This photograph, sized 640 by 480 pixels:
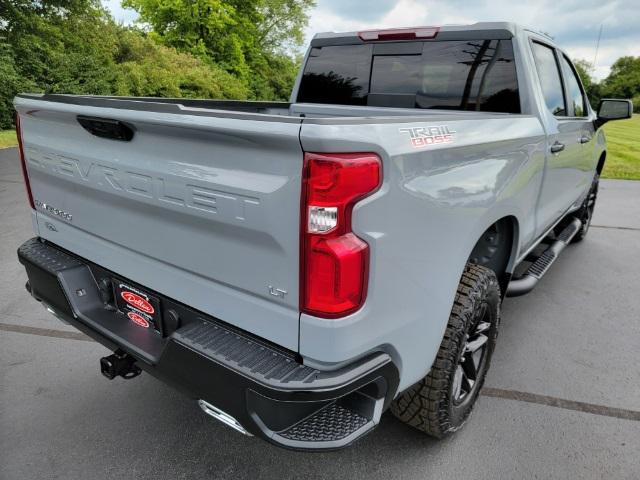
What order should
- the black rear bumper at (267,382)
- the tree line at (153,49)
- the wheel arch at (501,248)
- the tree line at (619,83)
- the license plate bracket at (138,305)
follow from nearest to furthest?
the black rear bumper at (267,382) → the license plate bracket at (138,305) → the wheel arch at (501,248) → the tree line at (153,49) → the tree line at (619,83)

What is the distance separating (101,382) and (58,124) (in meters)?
1.50

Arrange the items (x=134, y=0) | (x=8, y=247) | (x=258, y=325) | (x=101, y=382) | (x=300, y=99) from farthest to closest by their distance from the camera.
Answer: (x=134, y=0) < (x=8, y=247) < (x=300, y=99) < (x=101, y=382) < (x=258, y=325)

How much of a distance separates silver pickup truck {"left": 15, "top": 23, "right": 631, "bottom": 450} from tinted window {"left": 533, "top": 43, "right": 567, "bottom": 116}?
23.3 inches

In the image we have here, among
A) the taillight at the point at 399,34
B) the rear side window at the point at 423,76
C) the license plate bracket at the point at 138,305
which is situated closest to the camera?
the license plate bracket at the point at 138,305

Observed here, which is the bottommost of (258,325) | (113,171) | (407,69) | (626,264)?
(626,264)

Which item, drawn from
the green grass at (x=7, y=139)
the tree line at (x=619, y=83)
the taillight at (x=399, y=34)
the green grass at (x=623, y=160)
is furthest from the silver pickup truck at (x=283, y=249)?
the tree line at (x=619, y=83)

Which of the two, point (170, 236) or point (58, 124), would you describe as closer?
point (170, 236)

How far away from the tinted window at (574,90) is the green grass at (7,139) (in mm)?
12537

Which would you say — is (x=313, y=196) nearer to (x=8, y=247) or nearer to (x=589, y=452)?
(x=589, y=452)

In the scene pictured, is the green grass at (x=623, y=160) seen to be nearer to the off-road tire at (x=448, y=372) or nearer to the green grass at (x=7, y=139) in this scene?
the off-road tire at (x=448, y=372)

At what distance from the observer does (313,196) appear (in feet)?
4.50

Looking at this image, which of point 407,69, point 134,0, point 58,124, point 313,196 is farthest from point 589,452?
point 134,0

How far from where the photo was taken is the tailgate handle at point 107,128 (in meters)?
1.80

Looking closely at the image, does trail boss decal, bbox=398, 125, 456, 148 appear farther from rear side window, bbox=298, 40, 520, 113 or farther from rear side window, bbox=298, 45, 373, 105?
rear side window, bbox=298, 45, 373, 105
